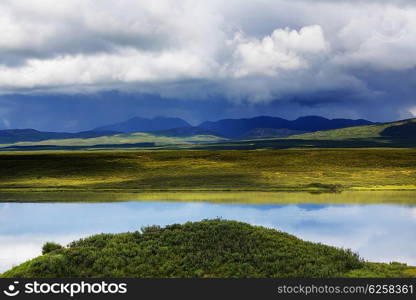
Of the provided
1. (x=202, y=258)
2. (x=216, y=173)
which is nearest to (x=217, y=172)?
(x=216, y=173)

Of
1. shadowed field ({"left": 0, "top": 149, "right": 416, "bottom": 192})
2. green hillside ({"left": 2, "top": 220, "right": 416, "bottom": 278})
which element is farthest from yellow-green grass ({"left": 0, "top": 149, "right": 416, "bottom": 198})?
green hillside ({"left": 2, "top": 220, "right": 416, "bottom": 278})

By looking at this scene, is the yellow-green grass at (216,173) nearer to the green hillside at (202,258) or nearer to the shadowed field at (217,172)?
the shadowed field at (217,172)

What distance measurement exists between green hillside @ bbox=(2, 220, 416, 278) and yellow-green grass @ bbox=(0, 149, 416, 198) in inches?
2068

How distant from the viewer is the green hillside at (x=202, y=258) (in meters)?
21.4

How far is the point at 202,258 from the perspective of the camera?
22.6m

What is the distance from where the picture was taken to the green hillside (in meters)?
21.4

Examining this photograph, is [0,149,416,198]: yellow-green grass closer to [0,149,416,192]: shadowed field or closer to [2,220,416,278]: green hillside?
[0,149,416,192]: shadowed field

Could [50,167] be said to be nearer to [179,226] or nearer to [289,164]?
[289,164]

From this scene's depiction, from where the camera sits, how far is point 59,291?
16578 millimetres

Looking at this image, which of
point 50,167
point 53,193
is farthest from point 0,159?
point 53,193

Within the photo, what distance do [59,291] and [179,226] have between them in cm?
1105

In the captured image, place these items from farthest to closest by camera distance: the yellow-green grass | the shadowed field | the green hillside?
the shadowed field, the yellow-green grass, the green hillside

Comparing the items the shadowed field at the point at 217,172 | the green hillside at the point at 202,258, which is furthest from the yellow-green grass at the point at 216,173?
the green hillside at the point at 202,258

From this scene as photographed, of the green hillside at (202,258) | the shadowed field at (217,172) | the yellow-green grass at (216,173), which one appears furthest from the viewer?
the shadowed field at (217,172)
